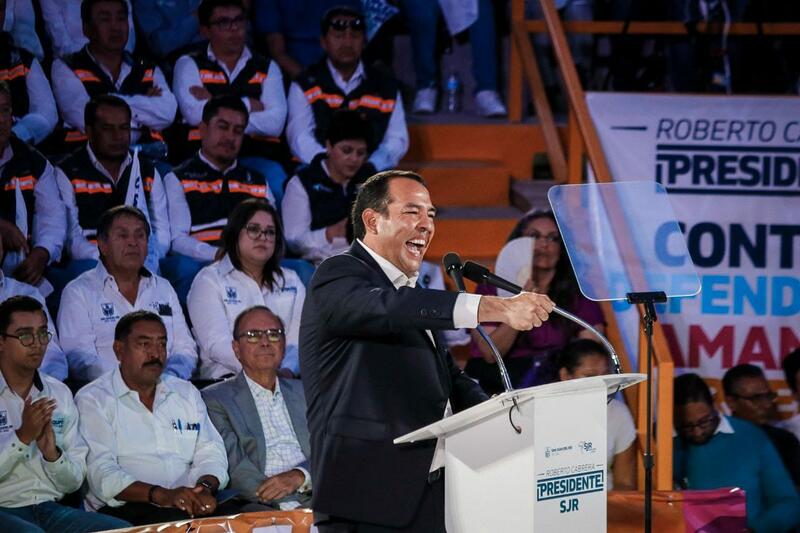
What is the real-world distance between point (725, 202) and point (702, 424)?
50.3 inches

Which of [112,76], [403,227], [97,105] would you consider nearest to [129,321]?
[97,105]

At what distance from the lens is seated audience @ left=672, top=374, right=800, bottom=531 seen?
225 inches

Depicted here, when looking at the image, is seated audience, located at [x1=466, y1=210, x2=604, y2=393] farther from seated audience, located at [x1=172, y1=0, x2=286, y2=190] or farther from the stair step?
seated audience, located at [x1=172, y1=0, x2=286, y2=190]

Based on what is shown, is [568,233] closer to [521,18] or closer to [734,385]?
[734,385]

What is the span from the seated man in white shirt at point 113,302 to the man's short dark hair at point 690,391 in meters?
2.39

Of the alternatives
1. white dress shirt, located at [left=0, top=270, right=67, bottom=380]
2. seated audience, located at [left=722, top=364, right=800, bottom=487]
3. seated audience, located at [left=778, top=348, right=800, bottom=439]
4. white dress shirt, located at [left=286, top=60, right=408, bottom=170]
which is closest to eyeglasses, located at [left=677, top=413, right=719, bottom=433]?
seated audience, located at [left=722, top=364, right=800, bottom=487]

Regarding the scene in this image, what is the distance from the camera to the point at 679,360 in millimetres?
6301

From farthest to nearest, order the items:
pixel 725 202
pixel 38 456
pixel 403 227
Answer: pixel 725 202
pixel 38 456
pixel 403 227

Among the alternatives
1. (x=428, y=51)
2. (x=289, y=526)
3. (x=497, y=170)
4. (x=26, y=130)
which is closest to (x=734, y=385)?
(x=497, y=170)

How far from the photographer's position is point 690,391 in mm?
5984

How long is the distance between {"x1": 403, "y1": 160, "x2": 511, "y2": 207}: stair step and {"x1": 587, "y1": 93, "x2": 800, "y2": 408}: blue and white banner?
1.00 meters

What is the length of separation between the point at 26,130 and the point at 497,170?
283cm

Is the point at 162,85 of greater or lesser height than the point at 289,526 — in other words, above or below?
above

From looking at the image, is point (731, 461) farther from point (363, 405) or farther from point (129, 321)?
point (363, 405)
